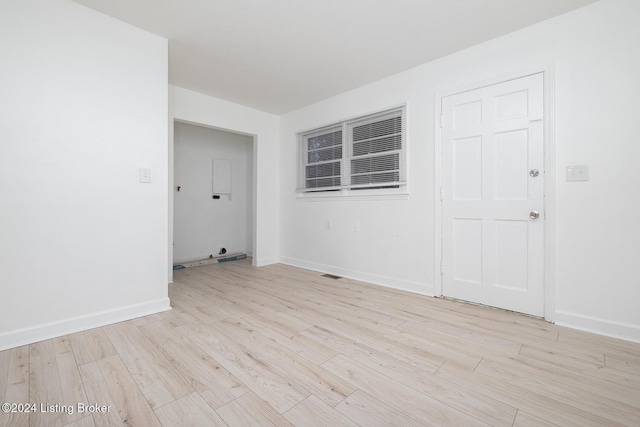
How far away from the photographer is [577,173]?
2203mm

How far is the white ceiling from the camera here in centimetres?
218

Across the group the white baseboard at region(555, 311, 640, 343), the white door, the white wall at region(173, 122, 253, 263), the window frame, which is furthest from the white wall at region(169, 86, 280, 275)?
the white baseboard at region(555, 311, 640, 343)

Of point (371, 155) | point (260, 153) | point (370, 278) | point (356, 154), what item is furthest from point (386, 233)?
point (260, 153)

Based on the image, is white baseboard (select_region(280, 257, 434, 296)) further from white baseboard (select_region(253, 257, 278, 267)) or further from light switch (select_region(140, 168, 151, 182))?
light switch (select_region(140, 168, 151, 182))

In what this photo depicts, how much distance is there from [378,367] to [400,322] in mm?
742

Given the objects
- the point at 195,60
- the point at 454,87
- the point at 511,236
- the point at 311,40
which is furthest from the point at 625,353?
the point at 195,60

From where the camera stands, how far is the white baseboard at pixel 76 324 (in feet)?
6.35

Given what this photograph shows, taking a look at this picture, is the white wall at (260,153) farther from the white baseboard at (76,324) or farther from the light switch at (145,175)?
the white baseboard at (76,324)

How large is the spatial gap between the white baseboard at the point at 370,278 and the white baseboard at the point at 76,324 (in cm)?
213

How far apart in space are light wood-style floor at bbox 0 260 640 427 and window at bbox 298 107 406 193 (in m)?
1.68

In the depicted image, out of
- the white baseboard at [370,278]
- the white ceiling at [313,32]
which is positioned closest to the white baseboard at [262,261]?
the white baseboard at [370,278]

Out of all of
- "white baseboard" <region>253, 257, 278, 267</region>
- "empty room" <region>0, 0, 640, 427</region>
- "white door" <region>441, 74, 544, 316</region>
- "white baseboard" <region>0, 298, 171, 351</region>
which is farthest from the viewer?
"white baseboard" <region>253, 257, 278, 267</region>

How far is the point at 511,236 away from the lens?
2.52m

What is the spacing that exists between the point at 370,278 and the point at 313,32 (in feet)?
9.19
